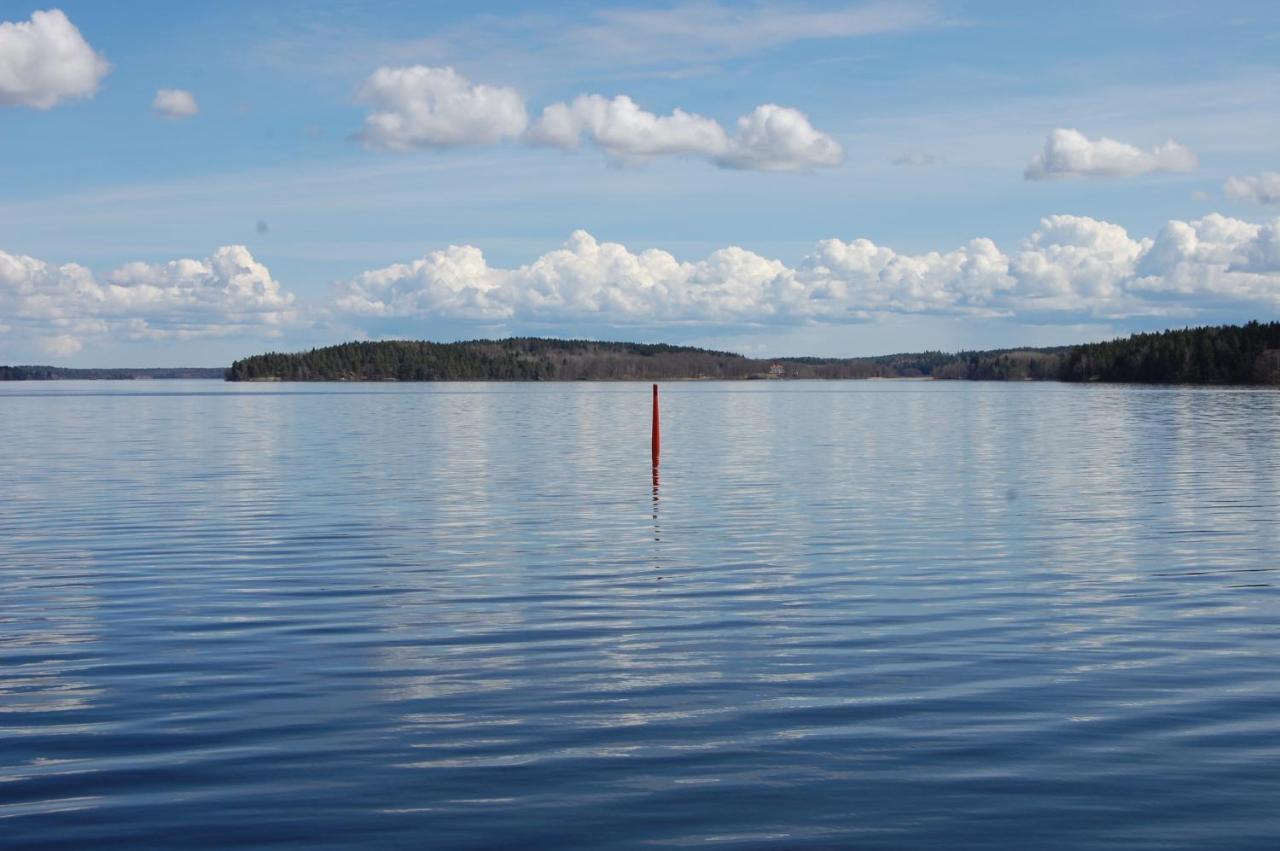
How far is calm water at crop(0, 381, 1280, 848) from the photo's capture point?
464 inches

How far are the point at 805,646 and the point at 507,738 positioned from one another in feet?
20.7

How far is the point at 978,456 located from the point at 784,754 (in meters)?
52.2

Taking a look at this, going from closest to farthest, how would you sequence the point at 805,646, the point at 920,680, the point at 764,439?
the point at 920,680 → the point at 805,646 → the point at 764,439

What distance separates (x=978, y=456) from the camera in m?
63.7

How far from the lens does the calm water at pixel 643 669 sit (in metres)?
11.8

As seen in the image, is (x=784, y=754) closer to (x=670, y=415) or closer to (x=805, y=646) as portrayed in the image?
(x=805, y=646)

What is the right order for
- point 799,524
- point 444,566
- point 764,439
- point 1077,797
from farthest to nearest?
point 764,439
point 799,524
point 444,566
point 1077,797

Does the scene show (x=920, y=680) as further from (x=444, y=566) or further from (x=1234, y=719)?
(x=444, y=566)

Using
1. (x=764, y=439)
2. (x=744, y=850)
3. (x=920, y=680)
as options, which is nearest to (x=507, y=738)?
(x=744, y=850)

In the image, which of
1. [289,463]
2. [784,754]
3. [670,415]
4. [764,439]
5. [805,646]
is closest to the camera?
[784,754]

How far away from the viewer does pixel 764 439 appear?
266 feet

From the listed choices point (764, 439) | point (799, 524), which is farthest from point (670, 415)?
point (799, 524)

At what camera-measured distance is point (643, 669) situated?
1783 centimetres

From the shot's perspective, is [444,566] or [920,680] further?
[444,566]
